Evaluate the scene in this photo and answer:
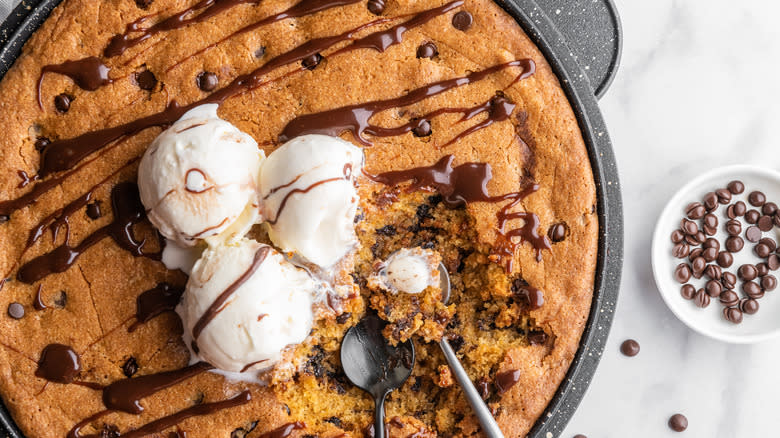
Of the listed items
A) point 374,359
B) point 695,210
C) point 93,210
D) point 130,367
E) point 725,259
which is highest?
point 93,210

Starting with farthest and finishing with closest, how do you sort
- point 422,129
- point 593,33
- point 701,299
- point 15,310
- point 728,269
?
point 728,269 → point 701,299 → point 593,33 → point 422,129 → point 15,310

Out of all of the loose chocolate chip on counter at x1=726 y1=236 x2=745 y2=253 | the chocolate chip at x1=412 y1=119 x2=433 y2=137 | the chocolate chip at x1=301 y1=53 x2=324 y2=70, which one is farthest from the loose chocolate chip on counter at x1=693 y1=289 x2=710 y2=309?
the chocolate chip at x1=301 y1=53 x2=324 y2=70

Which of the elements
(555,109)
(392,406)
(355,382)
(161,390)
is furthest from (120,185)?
(555,109)

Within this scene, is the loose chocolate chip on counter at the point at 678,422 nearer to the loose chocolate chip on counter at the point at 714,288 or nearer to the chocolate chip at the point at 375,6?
the loose chocolate chip on counter at the point at 714,288

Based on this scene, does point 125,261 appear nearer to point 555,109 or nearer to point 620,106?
point 555,109

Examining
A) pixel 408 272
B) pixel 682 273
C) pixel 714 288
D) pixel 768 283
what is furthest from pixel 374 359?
pixel 768 283

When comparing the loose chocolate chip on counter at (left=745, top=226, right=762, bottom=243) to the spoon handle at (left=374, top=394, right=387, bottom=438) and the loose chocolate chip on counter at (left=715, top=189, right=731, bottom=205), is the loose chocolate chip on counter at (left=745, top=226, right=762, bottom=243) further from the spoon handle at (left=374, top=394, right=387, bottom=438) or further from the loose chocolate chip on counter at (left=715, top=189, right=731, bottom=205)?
the spoon handle at (left=374, top=394, right=387, bottom=438)

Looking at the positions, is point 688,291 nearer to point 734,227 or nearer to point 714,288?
point 714,288
